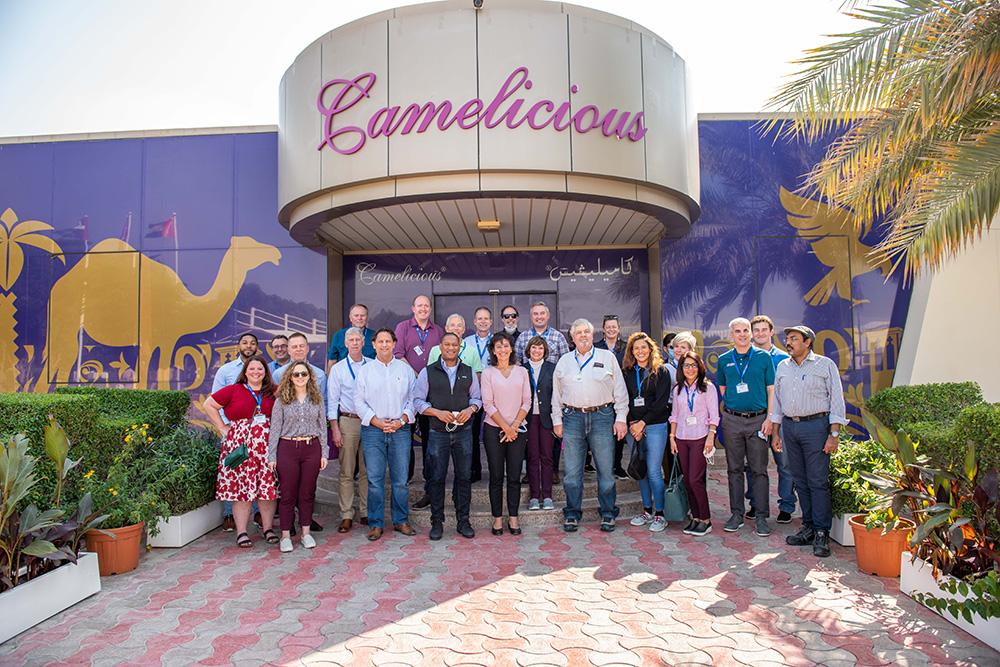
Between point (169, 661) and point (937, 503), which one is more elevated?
point (937, 503)

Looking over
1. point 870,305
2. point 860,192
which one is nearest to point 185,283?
point 860,192

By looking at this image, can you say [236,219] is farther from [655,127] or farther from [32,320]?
[655,127]

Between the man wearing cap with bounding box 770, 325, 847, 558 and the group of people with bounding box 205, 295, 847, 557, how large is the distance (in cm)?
3

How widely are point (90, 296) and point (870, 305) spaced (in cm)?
1188

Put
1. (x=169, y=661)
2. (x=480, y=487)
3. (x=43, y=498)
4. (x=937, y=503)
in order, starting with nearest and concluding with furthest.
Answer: (x=169, y=661) → (x=937, y=503) → (x=43, y=498) → (x=480, y=487)

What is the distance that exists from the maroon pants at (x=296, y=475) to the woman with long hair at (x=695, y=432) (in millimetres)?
3234

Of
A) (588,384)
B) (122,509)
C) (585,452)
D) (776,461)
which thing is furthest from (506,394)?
(122,509)

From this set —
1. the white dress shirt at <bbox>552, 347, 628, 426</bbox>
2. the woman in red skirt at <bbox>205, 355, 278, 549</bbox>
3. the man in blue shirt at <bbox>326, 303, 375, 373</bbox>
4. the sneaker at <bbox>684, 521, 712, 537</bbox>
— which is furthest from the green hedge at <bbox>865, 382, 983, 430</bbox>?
the woman in red skirt at <bbox>205, 355, 278, 549</bbox>

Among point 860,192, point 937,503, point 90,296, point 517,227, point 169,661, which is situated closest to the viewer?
point 169,661

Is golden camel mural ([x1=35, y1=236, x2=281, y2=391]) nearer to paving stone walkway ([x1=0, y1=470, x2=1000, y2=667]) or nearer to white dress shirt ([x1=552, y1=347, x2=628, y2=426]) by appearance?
paving stone walkway ([x1=0, y1=470, x2=1000, y2=667])

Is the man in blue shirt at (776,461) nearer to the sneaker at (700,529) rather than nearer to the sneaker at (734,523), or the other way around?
the sneaker at (734,523)

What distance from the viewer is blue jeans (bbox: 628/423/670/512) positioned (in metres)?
6.11

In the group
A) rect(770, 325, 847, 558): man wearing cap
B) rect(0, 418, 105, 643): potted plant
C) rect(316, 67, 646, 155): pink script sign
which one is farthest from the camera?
rect(316, 67, 646, 155): pink script sign

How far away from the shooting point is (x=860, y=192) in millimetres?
7344
